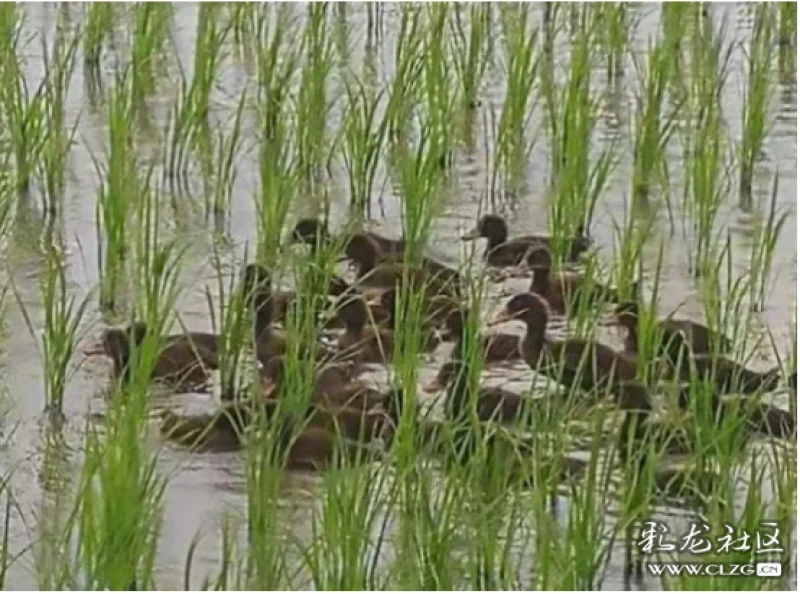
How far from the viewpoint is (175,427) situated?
3691 mm

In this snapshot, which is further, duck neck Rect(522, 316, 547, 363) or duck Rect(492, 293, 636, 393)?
duck neck Rect(522, 316, 547, 363)

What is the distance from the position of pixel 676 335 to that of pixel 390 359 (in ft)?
1.76

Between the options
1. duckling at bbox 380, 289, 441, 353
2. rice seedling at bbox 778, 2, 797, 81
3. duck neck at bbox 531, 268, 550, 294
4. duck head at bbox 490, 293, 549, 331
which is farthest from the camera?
rice seedling at bbox 778, 2, 797, 81

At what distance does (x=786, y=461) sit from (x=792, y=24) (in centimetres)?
269

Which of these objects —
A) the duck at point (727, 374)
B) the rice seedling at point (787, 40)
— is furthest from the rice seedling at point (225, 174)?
the rice seedling at point (787, 40)

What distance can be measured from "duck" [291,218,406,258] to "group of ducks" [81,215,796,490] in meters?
0.01

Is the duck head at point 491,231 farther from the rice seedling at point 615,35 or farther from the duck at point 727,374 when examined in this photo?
the rice seedling at point 615,35

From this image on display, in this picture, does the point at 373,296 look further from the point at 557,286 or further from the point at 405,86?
the point at 405,86

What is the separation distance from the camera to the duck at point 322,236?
14.8 feet

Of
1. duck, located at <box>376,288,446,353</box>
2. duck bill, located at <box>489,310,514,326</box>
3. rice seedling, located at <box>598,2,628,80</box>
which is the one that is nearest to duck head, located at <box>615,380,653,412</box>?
duck, located at <box>376,288,446,353</box>

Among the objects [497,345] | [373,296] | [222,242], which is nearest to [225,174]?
[222,242]

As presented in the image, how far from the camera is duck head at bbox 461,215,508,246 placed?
4641 mm

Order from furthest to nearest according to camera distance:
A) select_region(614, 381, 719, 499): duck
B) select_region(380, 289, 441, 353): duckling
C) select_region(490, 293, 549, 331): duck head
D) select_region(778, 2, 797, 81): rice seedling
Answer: select_region(778, 2, 797, 81): rice seedling, select_region(490, 293, 549, 331): duck head, select_region(380, 289, 441, 353): duckling, select_region(614, 381, 719, 499): duck

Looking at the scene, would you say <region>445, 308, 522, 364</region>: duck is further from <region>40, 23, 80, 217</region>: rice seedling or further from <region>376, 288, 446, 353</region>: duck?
<region>40, 23, 80, 217</region>: rice seedling
